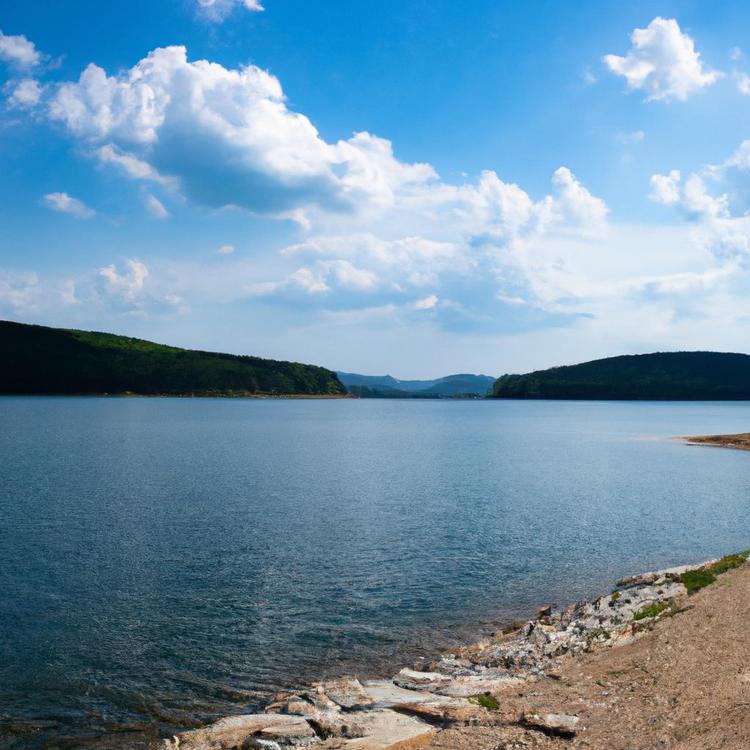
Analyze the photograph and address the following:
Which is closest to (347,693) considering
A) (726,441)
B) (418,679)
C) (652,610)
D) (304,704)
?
(304,704)

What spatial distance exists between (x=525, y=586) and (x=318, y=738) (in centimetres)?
1925

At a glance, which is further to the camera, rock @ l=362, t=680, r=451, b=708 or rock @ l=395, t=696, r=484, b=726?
rock @ l=362, t=680, r=451, b=708

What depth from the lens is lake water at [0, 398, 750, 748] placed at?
20797mm

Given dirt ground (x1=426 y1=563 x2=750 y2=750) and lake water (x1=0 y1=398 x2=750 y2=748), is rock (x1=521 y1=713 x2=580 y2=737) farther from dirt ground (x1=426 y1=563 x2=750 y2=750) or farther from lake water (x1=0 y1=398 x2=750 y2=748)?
lake water (x1=0 y1=398 x2=750 y2=748)

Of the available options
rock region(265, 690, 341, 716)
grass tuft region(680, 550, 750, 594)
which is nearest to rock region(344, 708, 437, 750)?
rock region(265, 690, 341, 716)

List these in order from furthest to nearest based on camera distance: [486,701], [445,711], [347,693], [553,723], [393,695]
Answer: [347,693]
[393,695]
[486,701]
[445,711]
[553,723]

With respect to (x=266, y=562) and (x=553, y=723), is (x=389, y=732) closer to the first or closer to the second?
(x=553, y=723)

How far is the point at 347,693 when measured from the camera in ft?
61.2

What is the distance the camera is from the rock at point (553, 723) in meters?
14.9

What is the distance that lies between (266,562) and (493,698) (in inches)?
767

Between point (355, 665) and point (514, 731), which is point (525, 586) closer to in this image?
point (355, 665)

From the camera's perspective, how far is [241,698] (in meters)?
19.7

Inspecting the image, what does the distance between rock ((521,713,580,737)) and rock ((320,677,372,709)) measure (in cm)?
467

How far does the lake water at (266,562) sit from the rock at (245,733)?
162 centimetres
